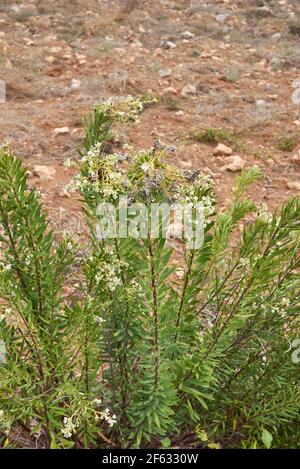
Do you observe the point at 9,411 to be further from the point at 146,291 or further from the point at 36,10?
the point at 36,10

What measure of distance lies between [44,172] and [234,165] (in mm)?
1837

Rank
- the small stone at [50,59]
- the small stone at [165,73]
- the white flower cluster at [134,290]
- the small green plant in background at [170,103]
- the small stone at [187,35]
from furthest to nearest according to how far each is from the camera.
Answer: the small stone at [187,35] < the small stone at [50,59] < the small stone at [165,73] < the small green plant in background at [170,103] < the white flower cluster at [134,290]

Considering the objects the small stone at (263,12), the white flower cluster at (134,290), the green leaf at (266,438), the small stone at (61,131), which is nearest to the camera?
the white flower cluster at (134,290)

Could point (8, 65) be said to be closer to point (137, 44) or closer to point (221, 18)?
point (137, 44)

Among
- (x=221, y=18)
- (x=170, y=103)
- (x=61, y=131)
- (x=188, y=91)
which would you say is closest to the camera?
(x=61, y=131)

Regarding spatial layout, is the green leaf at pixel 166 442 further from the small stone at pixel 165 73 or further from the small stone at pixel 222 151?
the small stone at pixel 165 73

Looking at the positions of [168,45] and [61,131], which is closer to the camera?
[61,131]

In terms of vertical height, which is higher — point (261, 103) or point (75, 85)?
point (75, 85)

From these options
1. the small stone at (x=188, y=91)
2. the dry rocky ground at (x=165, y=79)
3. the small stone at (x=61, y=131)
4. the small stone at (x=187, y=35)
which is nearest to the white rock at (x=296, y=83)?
the dry rocky ground at (x=165, y=79)

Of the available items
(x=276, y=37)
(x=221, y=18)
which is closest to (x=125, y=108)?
(x=276, y=37)

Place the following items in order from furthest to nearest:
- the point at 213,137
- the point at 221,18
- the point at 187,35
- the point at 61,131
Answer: the point at 221,18
the point at 187,35
the point at 213,137
the point at 61,131

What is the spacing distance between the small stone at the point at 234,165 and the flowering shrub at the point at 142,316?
3.21 metres

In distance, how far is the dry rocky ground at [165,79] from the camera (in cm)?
550

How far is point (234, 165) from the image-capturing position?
A: 5410 millimetres
